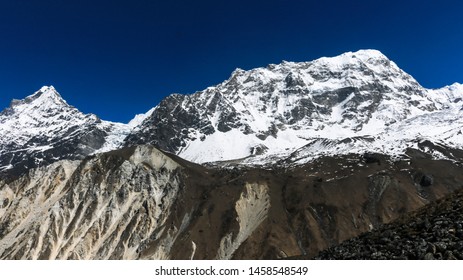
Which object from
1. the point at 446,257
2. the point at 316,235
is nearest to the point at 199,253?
the point at 316,235

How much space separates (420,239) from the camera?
32156 millimetres

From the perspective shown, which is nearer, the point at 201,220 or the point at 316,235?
the point at 316,235

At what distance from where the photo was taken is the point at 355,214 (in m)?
191

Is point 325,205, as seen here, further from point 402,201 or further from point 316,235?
point 402,201

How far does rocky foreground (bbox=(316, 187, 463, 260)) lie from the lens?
29781mm

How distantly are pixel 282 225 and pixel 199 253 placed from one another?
116 ft

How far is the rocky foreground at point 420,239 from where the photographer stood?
29781 mm

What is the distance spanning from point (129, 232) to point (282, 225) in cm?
6260
